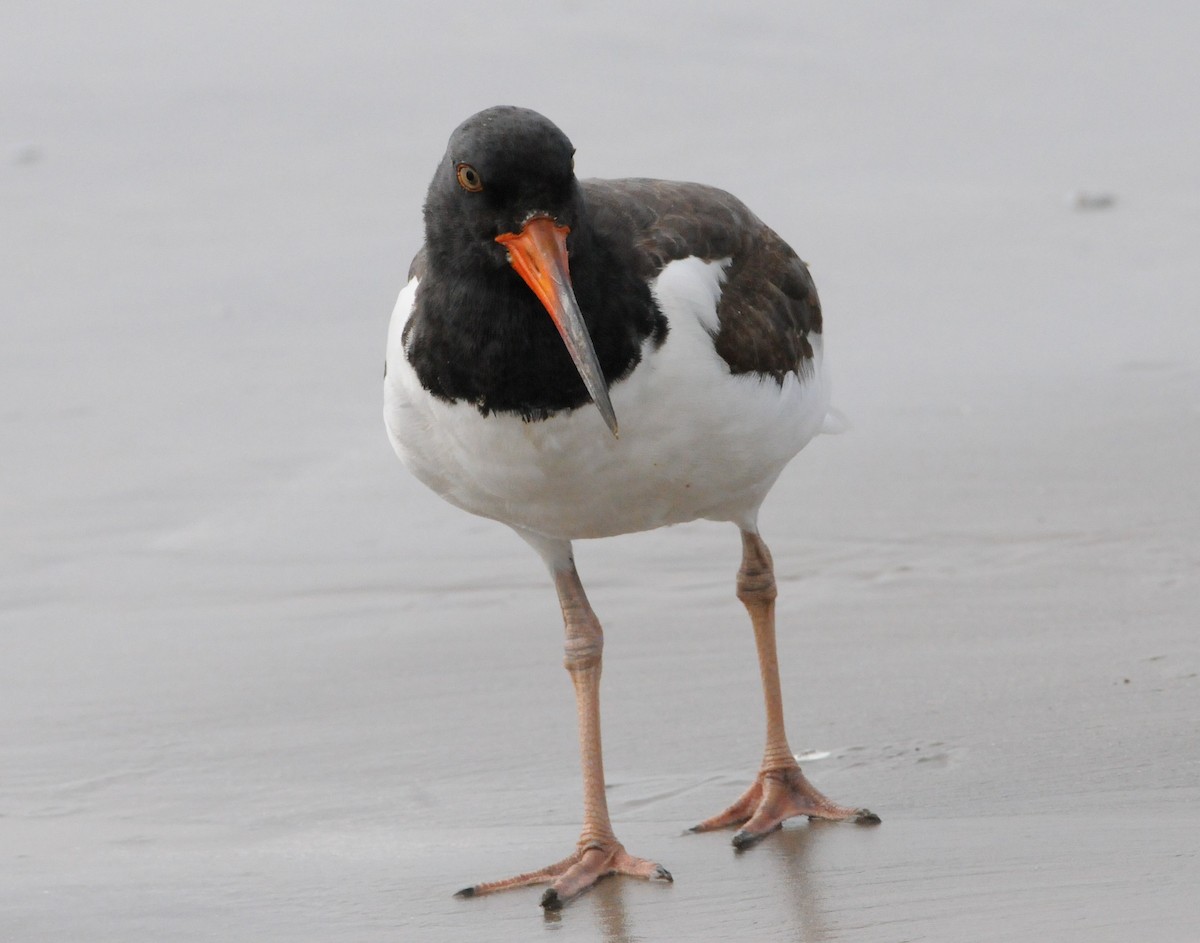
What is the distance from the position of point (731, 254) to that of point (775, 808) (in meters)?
1.43

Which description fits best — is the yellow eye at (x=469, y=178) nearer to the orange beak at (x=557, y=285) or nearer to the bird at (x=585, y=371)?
the bird at (x=585, y=371)

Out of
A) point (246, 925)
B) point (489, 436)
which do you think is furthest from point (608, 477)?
point (246, 925)

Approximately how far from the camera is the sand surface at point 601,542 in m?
4.70

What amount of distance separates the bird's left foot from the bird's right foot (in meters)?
0.28

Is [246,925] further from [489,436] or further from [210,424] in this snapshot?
[210,424]

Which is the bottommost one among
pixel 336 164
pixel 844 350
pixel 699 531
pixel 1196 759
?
pixel 1196 759

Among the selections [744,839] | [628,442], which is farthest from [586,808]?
[628,442]

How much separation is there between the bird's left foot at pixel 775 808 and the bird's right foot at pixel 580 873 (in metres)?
0.28

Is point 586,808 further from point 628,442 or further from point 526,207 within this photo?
point 526,207

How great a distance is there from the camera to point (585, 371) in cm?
432

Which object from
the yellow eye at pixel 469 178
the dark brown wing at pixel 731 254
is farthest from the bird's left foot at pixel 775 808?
the yellow eye at pixel 469 178

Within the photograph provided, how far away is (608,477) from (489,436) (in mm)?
296

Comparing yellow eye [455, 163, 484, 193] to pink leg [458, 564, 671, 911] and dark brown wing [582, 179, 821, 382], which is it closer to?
dark brown wing [582, 179, 821, 382]

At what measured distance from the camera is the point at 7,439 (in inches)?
328
